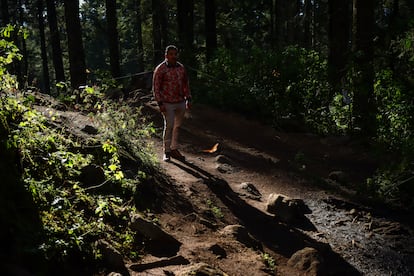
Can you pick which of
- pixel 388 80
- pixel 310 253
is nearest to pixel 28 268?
pixel 310 253

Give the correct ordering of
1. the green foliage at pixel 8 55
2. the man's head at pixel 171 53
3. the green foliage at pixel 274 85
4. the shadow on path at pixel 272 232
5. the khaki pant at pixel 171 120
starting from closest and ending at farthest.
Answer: the green foliage at pixel 8 55, the shadow on path at pixel 272 232, the man's head at pixel 171 53, the khaki pant at pixel 171 120, the green foliage at pixel 274 85

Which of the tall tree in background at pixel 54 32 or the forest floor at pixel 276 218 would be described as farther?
the tall tree in background at pixel 54 32

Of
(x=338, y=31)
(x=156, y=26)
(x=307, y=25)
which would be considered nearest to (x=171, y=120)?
(x=338, y=31)

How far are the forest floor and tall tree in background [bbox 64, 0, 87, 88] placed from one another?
371 cm

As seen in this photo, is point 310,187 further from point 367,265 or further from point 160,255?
point 160,255

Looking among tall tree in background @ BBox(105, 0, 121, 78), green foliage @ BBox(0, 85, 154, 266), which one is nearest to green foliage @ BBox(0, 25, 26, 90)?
green foliage @ BBox(0, 85, 154, 266)

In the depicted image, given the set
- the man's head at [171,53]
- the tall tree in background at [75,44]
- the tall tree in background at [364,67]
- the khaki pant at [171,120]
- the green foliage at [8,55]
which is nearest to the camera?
the green foliage at [8,55]

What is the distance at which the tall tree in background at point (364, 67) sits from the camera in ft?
30.2

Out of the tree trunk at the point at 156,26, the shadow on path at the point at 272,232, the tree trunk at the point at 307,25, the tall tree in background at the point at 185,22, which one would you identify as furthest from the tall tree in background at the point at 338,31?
the tree trunk at the point at 156,26

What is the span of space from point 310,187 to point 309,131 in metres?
3.41

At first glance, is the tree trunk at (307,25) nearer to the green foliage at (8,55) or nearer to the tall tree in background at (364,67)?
the tall tree in background at (364,67)

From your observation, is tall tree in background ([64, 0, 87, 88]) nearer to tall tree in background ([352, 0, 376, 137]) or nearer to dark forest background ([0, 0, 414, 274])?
dark forest background ([0, 0, 414, 274])

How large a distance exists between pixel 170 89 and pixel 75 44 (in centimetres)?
577

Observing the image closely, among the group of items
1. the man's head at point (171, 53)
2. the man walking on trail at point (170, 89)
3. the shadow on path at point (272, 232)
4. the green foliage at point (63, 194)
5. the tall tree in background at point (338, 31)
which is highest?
the tall tree in background at point (338, 31)
